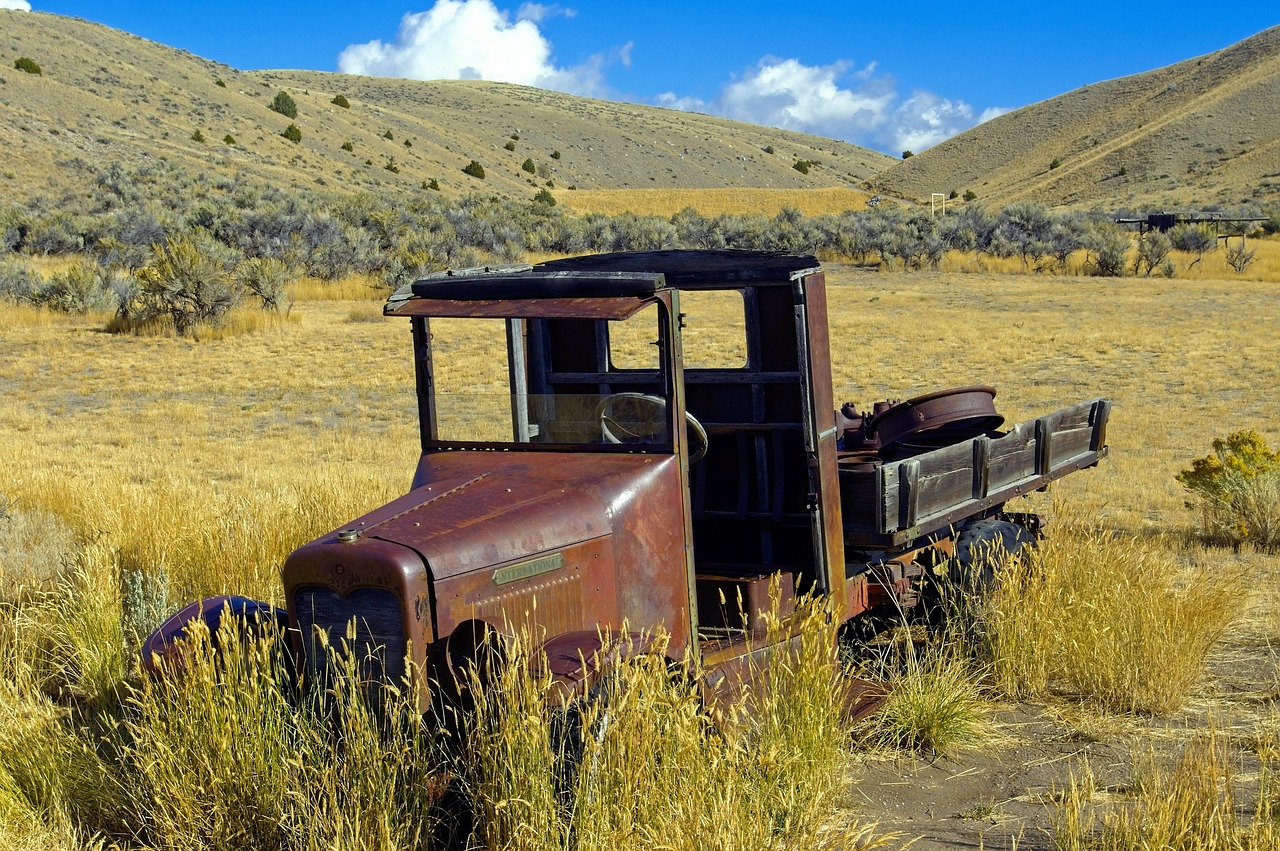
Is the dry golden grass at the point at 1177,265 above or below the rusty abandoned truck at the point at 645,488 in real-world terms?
above

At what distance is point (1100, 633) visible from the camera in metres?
5.79

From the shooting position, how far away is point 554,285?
4863 mm

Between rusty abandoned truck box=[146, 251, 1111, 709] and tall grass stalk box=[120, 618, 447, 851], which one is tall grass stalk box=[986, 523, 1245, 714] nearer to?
rusty abandoned truck box=[146, 251, 1111, 709]

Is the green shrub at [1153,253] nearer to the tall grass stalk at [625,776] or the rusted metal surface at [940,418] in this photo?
the rusted metal surface at [940,418]

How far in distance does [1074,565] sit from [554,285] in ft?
10.7

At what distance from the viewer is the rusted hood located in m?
4.11

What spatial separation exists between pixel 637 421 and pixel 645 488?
566mm

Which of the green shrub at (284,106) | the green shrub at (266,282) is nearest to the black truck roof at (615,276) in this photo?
the green shrub at (266,282)

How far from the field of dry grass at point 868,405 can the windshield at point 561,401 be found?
1653mm

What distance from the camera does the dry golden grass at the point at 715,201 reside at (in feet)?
196

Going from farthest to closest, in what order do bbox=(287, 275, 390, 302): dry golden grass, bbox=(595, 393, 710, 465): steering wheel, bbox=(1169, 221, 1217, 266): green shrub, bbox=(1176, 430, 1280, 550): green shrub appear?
bbox=(1169, 221, 1217, 266): green shrub < bbox=(287, 275, 390, 302): dry golden grass < bbox=(1176, 430, 1280, 550): green shrub < bbox=(595, 393, 710, 465): steering wheel

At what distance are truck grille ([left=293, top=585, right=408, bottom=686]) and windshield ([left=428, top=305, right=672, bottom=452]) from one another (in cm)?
126

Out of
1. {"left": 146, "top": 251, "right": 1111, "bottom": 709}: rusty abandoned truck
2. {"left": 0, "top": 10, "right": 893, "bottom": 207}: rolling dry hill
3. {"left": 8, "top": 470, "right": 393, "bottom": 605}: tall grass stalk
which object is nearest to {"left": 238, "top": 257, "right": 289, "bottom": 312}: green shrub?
{"left": 8, "top": 470, "right": 393, "bottom": 605}: tall grass stalk

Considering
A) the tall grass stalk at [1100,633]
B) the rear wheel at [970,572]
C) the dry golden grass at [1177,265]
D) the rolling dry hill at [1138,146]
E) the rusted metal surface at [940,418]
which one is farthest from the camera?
the rolling dry hill at [1138,146]
